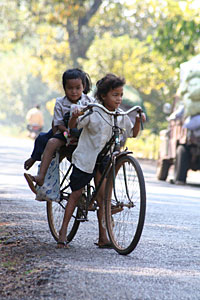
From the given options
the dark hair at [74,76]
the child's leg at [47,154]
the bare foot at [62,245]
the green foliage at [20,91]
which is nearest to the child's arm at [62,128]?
the child's leg at [47,154]

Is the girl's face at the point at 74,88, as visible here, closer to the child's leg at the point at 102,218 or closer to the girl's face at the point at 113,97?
the girl's face at the point at 113,97

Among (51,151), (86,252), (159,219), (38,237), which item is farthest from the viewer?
(159,219)

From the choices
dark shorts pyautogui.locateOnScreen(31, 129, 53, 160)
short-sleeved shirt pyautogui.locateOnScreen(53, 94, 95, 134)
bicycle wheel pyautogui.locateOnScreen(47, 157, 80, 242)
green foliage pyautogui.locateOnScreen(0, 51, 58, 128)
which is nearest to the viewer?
short-sleeved shirt pyautogui.locateOnScreen(53, 94, 95, 134)

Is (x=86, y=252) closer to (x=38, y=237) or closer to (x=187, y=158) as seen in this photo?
(x=38, y=237)

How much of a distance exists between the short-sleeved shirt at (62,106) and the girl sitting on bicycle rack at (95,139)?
0.18 meters

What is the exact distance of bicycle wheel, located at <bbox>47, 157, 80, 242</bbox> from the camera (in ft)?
21.6

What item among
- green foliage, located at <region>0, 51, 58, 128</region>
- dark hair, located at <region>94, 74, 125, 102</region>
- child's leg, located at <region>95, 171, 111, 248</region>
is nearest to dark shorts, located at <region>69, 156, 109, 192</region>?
child's leg, located at <region>95, 171, 111, 248</region>

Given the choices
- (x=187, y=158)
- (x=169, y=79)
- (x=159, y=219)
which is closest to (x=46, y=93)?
(x=169, y=79)

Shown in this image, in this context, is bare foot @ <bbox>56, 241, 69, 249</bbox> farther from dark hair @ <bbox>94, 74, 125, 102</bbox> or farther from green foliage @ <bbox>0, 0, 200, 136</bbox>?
green foliage @ <bbox>0, 0, 200, 136</bbox>

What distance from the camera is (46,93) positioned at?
283ft

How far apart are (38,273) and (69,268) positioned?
10.1 inches

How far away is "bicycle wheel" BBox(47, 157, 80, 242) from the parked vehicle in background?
8.94m

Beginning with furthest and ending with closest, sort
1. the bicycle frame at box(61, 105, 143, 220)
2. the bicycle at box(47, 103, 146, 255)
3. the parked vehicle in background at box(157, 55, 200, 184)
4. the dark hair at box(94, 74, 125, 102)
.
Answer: the parked vehicle in background at box(157, 55, 200, 184) → the dark hair at box(94, 74, 125, 102) → the bicycle frame at box(61, 105, 143, 220) → the bicycle at box(47, 103, 146, 255)

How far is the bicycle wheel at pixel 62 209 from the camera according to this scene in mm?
6598
